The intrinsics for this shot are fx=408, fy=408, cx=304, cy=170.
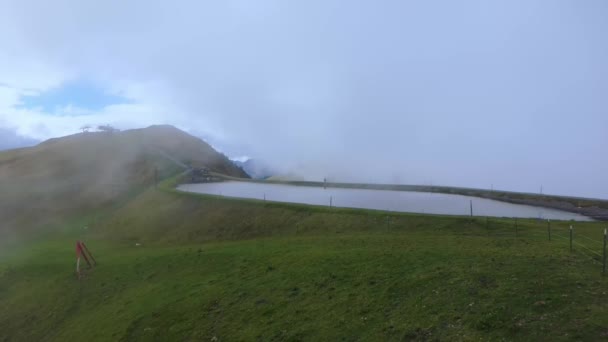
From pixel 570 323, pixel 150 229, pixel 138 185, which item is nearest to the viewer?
pixel 570 323

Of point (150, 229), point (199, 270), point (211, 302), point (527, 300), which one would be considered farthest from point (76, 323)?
point (527, 300)

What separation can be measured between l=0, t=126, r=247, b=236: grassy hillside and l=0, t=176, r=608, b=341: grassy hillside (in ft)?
124

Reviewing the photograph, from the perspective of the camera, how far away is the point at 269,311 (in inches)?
827

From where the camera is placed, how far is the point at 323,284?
73.9 ft

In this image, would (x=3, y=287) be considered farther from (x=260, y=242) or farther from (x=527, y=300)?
(x=527, y=300)

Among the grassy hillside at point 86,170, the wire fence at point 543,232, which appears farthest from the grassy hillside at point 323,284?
the grassy hillside at point 86,170

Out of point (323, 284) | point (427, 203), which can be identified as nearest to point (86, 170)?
point (427, 203)

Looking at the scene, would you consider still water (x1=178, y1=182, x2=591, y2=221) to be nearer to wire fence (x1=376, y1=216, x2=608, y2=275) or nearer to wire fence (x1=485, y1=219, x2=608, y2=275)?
wire fence (x1=376, y1=216, x2=608, y2=275)

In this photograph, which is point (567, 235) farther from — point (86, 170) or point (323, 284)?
point (86, 170)

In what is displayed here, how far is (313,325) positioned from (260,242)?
55.6 ft

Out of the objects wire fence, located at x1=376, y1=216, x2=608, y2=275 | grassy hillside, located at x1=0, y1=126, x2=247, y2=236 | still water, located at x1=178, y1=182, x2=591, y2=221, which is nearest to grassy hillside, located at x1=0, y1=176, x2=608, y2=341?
wire fence, located at x1=376, y1=216, x2=608, y2=275

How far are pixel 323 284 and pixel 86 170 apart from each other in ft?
329

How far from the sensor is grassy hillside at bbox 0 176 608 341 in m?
16.4

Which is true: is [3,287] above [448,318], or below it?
below
